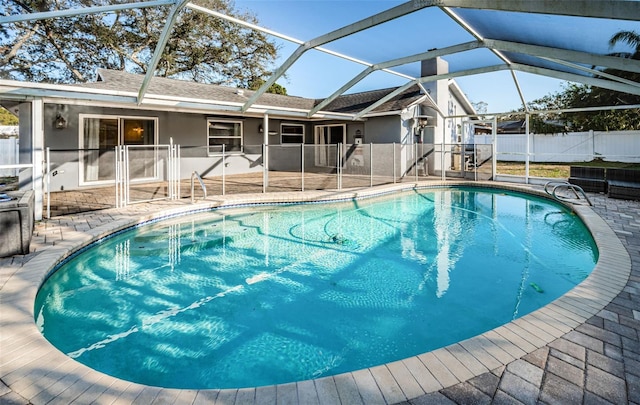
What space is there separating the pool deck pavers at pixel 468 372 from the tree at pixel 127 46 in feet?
62.9

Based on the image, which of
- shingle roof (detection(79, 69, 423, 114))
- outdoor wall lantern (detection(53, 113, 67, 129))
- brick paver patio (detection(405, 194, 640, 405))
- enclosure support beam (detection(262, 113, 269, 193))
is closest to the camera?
brick paver patio (detection(405, 194, 640, 405))

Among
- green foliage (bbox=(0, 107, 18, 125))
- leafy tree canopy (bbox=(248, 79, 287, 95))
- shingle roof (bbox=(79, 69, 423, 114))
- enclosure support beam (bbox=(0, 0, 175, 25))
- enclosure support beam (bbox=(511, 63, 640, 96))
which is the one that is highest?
leafy tree canopy (bbox=(248, 79, 287, 95))

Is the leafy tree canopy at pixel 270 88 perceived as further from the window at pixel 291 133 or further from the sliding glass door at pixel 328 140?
the sliding glass door at pixel 328 140

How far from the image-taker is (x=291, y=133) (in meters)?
17.8

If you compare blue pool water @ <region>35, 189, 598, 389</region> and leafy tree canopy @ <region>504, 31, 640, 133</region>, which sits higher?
leafy tree canopy @ <region>504, 31, 640, 133</region>

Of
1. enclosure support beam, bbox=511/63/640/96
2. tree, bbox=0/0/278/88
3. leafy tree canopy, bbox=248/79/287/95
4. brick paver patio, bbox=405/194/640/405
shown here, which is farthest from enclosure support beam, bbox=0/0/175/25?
leafy tree canopy, bbox=248/79/287/95

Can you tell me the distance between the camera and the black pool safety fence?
9016 mm

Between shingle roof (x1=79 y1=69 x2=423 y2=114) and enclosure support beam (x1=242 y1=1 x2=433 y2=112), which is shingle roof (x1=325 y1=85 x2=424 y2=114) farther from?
enclosure support beam (x1=242 y1=1 x2=433 y2=112)

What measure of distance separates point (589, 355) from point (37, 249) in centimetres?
668

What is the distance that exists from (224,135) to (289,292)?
11607 millimetres

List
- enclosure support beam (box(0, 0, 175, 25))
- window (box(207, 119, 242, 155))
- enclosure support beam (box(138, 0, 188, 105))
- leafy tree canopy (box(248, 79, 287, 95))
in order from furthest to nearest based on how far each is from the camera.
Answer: leafy tree canopy (box(248, 79, 287, 95)) → window (box(207, 119, 242, 155)) → enclosure support beam (box(138, 0, 188, 105)) → enclosure support beam (box(0, 0, 175, 25))

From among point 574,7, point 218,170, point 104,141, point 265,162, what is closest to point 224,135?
point 218,170

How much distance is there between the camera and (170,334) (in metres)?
3.61

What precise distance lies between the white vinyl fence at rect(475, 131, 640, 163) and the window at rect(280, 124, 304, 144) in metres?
9.49
